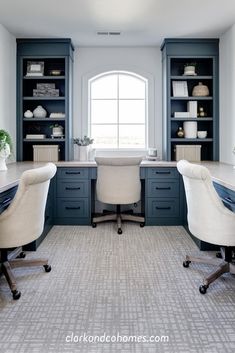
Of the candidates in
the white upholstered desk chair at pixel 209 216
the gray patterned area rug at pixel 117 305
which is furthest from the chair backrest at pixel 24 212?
the white upholstered desk chair at pixel 209 216

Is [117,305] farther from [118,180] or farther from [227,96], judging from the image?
[227,96]

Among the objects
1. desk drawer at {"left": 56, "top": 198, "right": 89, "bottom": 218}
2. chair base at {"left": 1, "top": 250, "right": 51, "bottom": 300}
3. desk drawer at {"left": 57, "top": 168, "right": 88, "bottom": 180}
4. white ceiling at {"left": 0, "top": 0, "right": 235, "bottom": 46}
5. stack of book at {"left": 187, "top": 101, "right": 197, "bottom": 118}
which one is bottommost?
chair base at {"left": 1, "top": 250, "right": 51, "bottom": 300}

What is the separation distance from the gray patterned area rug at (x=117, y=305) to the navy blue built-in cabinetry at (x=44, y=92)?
1749mm

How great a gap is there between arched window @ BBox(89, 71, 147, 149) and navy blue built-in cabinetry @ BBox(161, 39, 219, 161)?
1.46 feet

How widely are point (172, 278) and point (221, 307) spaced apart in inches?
20.1

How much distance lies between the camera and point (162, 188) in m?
4.05

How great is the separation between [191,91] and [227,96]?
646 mm

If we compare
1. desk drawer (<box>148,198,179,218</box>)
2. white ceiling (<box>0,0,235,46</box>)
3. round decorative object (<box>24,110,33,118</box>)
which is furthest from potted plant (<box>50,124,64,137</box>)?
desk drawer (<box>148,198,179,218</box>)

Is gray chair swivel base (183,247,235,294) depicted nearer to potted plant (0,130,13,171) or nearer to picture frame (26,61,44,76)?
potted plant (0,130,13,171)

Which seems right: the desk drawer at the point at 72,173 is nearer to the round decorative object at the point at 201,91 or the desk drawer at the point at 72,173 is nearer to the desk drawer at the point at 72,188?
the desk drawer at the point at 72,188

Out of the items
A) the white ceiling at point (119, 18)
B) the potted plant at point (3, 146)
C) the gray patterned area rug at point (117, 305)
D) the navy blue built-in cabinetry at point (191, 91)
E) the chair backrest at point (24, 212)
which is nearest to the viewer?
the gray patterned area rug at point (117, 305)

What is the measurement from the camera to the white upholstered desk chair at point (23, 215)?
216 centimetres

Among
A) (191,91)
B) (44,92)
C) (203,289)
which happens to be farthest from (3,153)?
(191,91)

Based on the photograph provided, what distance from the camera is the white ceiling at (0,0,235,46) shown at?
10.3ft
